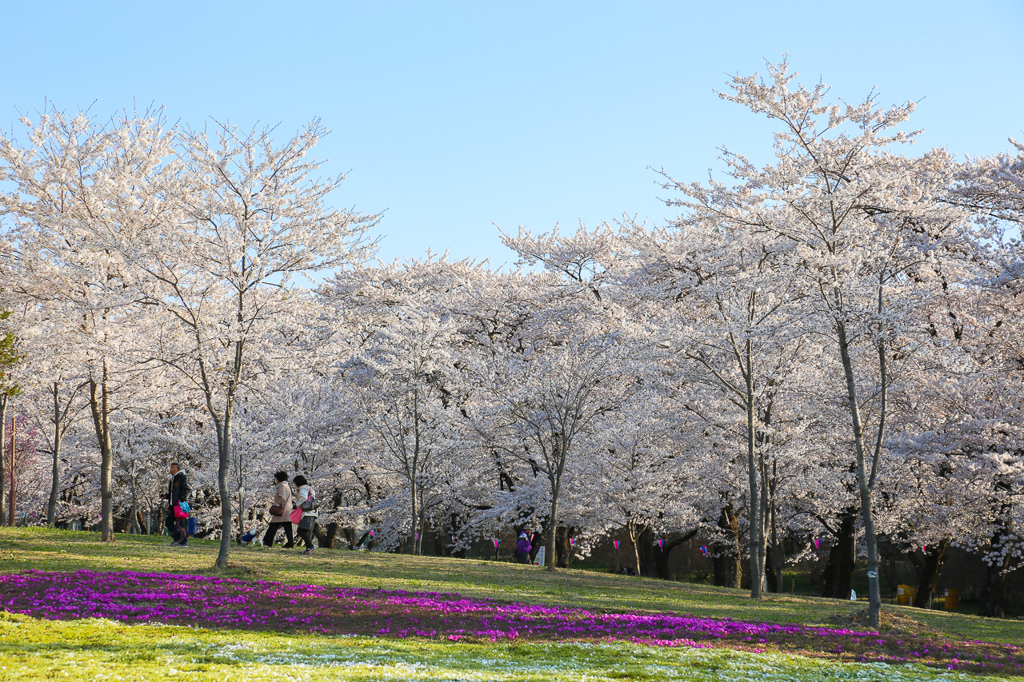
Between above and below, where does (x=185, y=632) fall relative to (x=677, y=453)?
below

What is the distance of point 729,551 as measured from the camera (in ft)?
95.6

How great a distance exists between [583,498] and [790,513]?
7.97m

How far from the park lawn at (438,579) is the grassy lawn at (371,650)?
66 millimetres

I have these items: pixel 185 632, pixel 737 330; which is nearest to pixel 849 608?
pixel 737 330

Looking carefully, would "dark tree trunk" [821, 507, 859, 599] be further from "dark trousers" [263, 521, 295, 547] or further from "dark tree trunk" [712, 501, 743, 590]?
"dark trousers" [263, 521, 295, 547]

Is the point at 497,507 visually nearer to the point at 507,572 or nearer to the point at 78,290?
the point at 507,572

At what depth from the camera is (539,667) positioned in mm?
8227

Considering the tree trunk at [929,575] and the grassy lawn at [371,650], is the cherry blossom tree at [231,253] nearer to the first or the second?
Result: the grassy lawn at [371,650]

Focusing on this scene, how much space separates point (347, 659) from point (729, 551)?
23786mm

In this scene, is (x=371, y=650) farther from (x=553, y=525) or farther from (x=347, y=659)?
(x=553, y=525)

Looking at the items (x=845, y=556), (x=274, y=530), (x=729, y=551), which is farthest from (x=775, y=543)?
(x=274, y=530)

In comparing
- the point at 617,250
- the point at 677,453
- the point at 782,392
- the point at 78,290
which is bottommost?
the point at 677,453

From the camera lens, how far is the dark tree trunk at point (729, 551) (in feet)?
90.7

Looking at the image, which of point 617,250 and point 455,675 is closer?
point 455,675
